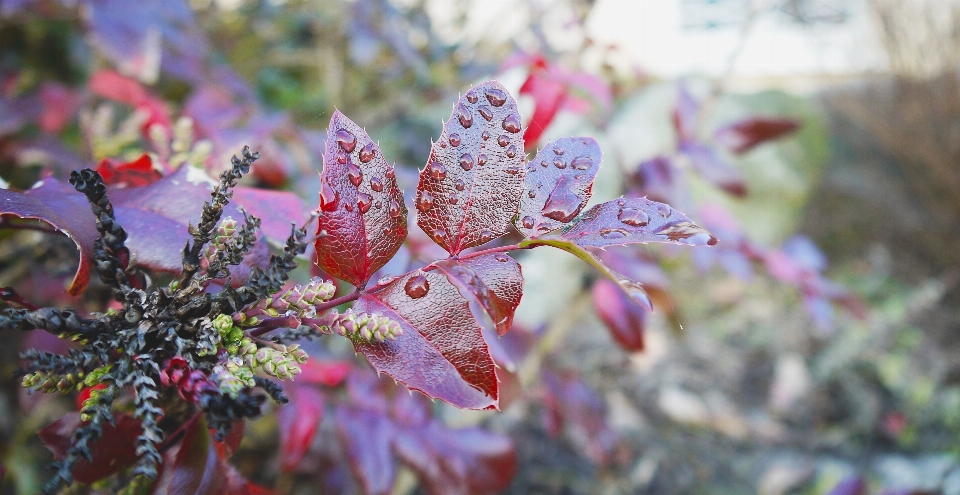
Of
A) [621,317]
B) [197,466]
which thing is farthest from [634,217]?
[621,317]

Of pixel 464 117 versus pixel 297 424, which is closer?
pixel 464 117

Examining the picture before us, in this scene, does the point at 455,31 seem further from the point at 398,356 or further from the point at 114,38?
the point at 398,356

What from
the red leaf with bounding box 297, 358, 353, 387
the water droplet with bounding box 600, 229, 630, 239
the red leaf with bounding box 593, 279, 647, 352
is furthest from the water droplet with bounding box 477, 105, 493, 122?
the red leaf with bounding box 593, 279, 647, 352

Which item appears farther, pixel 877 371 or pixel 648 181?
pixel 877 371

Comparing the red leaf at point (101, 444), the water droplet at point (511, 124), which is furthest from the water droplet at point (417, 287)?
the red leaf at point (101, 444)

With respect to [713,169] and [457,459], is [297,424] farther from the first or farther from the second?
[713,169]

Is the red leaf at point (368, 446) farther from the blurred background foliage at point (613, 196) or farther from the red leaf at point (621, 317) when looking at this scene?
the red leaf at point (621, 317)

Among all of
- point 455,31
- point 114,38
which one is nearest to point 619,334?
point 114,38
